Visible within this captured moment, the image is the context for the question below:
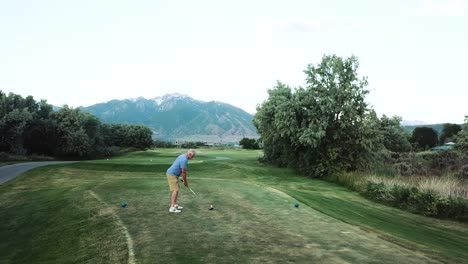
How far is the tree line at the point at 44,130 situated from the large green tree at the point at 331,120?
40675 millimetres

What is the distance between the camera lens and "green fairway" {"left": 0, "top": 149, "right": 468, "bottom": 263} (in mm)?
9758

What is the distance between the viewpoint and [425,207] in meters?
23.0

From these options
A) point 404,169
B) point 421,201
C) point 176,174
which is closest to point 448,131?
point 404,169

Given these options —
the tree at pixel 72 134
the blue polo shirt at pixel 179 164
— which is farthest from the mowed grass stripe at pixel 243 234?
the tree at pixel 72 134

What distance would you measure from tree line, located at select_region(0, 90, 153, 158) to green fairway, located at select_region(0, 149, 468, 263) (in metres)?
40.3

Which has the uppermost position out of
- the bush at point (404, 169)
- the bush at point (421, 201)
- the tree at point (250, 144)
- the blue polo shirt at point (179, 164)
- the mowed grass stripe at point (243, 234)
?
the tree at point (250, 144)

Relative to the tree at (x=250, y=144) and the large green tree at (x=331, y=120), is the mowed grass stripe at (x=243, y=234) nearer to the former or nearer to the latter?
the large green tree at (x=331, y=120)

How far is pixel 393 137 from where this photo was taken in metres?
81.9

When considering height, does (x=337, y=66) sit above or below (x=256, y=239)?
above

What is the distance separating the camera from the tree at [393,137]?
80312 millimetres

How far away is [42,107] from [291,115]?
162 ft

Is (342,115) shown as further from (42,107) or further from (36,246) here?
(42,107)

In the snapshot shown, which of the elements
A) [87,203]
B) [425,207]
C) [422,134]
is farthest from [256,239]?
[422,134]

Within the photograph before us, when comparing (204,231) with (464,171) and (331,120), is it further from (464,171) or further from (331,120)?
(331,120)
